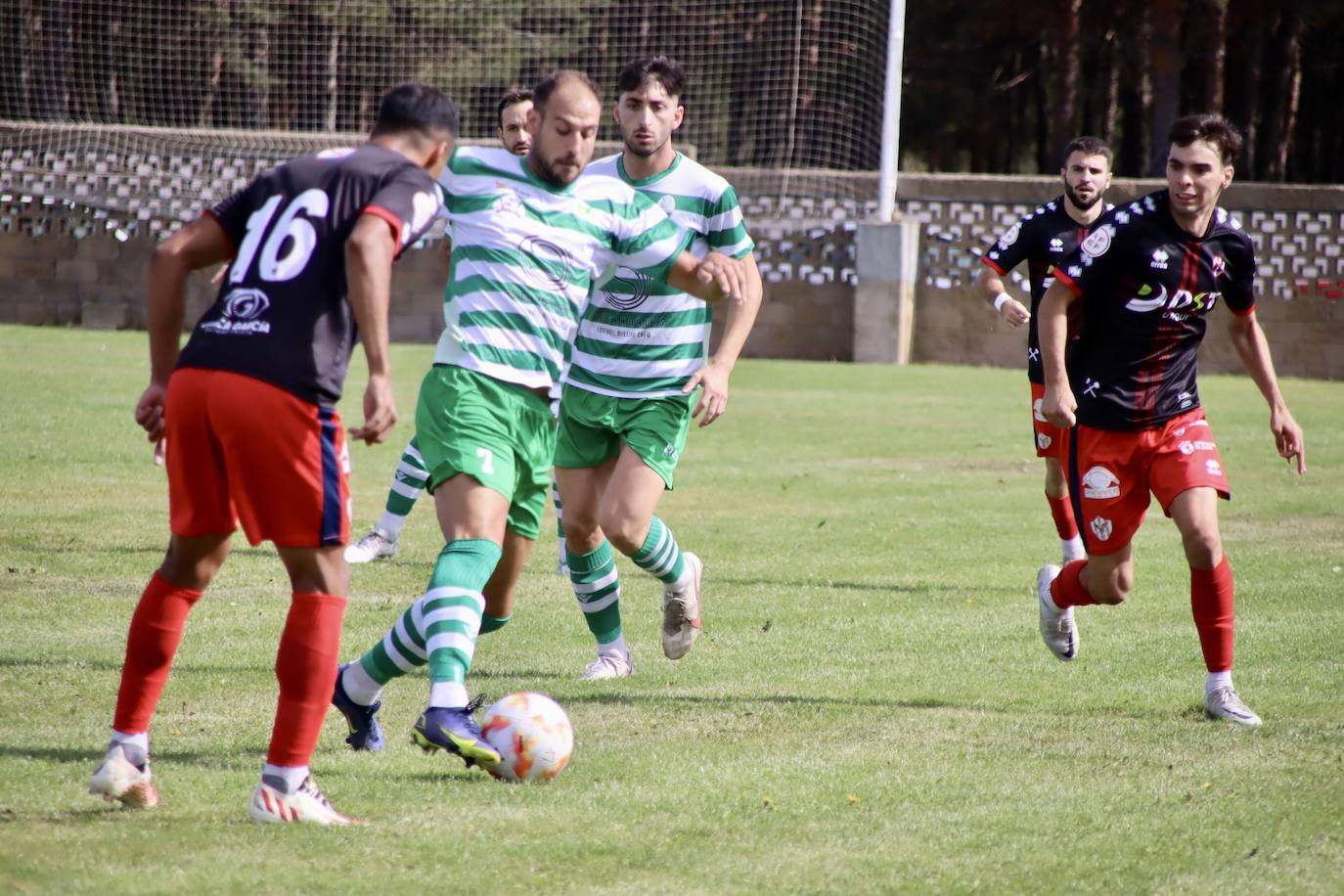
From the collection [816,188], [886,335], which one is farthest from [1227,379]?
[816,188]

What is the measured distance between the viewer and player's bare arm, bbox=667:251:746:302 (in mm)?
5027

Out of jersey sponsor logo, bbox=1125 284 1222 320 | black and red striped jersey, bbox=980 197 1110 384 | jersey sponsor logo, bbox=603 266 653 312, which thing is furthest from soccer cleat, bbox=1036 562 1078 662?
jersey sponsor logo, bbox=603 266 653 312

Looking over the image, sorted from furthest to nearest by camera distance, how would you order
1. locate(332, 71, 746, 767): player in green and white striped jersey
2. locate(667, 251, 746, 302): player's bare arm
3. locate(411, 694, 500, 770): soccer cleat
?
1. locate(667, 251, 746, 302): player's bare arm
2. locate(332, 71, 746, 767): player in green and white striped jersey
3. locate(411, 694, 500, 770): soccer cleat

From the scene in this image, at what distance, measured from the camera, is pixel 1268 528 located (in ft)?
34.3

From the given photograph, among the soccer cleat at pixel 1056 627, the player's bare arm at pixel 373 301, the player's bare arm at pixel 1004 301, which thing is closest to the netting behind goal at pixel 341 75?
the player's bare arm at pixel 1004 301

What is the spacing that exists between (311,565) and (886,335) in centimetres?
2079

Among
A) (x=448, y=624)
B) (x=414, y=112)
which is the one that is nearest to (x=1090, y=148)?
(x=414, y=112)

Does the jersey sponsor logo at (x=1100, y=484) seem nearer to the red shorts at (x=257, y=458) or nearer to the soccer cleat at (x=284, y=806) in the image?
the red shorts at (x=257, y=458)

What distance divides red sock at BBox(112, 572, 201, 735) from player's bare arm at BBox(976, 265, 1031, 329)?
4.92 m

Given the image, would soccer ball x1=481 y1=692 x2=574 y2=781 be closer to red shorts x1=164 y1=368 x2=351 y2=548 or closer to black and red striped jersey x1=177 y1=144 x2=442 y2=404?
red shorts x1=164 y1=368 x2=351 y2=548

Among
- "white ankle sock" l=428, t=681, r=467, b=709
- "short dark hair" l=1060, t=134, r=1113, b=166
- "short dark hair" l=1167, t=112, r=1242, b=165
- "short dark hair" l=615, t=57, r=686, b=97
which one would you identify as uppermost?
"short dark hair" l=615, t=57, r=686, b=97

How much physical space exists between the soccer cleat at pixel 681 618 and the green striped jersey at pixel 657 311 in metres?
0.74

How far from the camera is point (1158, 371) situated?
233 inches

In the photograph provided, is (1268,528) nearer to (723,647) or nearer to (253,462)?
(723,647)
